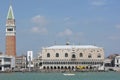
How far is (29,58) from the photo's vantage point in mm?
130875

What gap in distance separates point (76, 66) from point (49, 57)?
297 inches

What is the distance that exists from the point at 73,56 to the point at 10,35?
65.6 ft

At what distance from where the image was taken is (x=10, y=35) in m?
130

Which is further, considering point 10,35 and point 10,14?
point 10,14

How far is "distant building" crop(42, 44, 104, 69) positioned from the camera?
12012 centimetres

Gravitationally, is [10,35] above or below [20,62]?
above

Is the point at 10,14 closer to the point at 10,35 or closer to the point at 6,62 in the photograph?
the point at 10,35

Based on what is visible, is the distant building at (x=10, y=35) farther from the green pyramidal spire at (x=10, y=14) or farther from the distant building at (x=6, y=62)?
the distant building at (x=6, y=62)

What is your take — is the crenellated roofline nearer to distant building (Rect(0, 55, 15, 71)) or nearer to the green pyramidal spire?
the green pyramidal spire

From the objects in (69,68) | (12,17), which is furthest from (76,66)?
(12,17)

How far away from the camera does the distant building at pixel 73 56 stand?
12012 centimetres

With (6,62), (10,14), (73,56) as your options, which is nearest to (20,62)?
(10,14)

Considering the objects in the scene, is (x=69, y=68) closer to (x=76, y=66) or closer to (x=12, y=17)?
(x=76, y=66)

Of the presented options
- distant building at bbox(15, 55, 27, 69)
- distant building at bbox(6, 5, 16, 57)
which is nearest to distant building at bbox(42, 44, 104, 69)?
distant building at bbox(6, 5, 16, 57)
